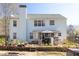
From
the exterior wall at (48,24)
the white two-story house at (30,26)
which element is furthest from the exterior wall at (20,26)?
the exterior wall at (48,24)

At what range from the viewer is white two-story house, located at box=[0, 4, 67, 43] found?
7.54 m

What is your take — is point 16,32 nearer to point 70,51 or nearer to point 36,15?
point 36,15

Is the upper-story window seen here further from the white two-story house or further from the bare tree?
the bare tree

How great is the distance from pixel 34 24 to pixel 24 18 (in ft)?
1.34

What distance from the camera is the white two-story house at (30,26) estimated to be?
7.54 m

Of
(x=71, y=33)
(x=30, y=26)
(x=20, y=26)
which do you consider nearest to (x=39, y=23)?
(x=30, y=26)

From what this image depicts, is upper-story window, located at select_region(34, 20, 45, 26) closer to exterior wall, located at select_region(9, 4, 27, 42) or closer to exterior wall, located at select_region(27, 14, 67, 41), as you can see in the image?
exterior wall, located at select_region(27, 14, 67, 41)

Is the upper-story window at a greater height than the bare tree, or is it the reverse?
the upper-story window

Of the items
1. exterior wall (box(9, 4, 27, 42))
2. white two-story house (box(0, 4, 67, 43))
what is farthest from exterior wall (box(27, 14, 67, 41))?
exterior wall (box(9, 4, 27, 42))

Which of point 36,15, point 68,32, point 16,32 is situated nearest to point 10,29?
point 16,32

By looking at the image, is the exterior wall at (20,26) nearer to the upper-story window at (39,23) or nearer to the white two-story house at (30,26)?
the white two-story house at (30,26)

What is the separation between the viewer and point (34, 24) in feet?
25.8

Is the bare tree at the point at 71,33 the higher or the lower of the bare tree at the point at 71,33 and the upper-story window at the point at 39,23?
the lower

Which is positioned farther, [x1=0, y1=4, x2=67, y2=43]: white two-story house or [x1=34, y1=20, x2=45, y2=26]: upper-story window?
[x1=34, y1=20, x2=45, y2=26]: upper-story window
